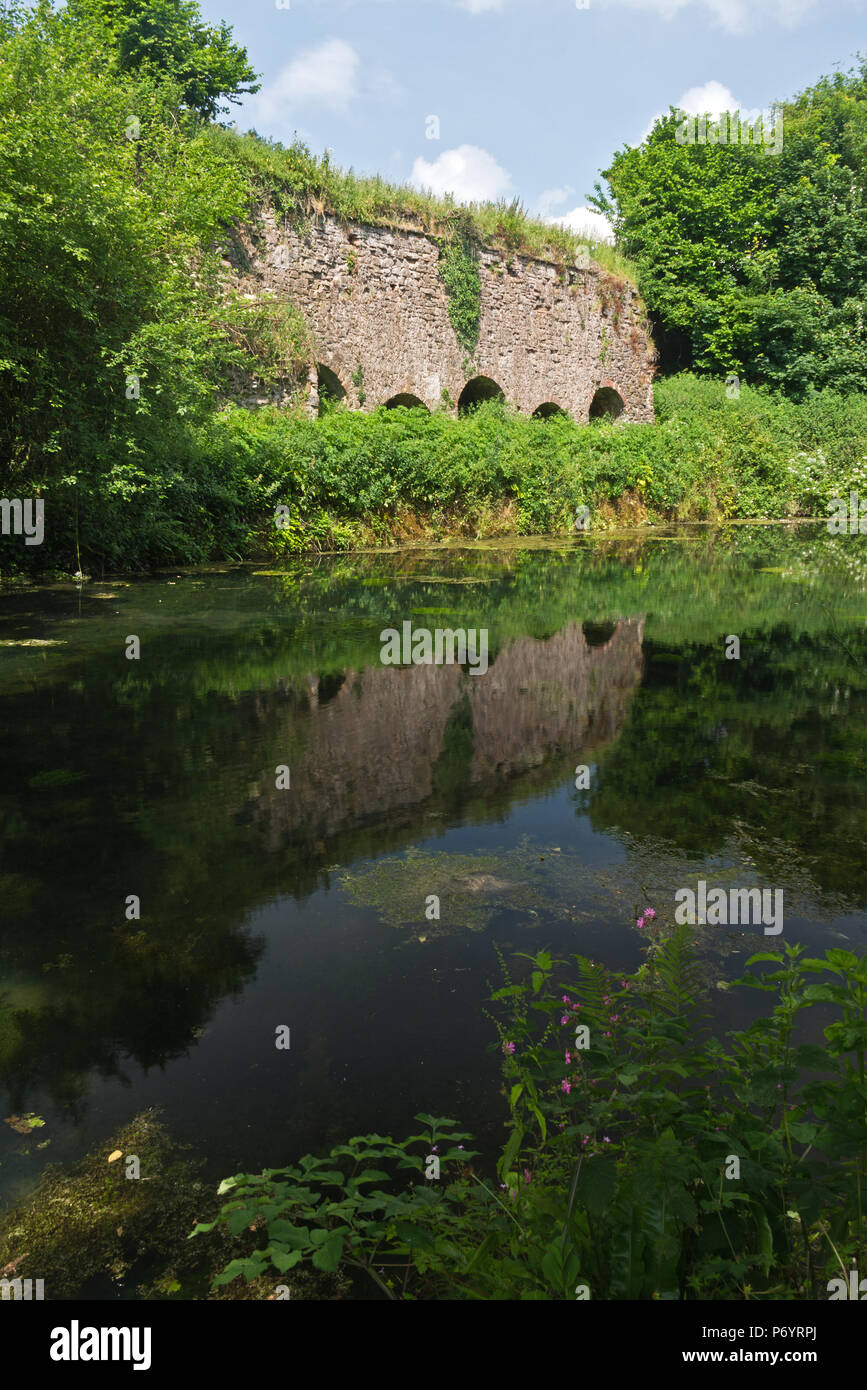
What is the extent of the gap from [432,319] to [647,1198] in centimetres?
2429

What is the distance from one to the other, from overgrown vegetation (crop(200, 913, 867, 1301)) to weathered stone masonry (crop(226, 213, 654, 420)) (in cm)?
1995

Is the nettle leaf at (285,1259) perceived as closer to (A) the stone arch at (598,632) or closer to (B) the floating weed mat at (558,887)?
(B) the floating weed mat at (558,887)

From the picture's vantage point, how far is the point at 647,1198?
161cm

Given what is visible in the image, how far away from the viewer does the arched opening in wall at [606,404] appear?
98.8 ft

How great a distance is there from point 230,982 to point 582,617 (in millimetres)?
8349

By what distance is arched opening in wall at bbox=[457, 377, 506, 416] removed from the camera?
84.4 ft

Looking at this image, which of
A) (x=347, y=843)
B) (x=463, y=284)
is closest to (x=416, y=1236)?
(x=347, y=843)

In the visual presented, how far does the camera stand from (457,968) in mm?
3240

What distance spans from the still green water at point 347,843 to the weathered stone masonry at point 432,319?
13.5m

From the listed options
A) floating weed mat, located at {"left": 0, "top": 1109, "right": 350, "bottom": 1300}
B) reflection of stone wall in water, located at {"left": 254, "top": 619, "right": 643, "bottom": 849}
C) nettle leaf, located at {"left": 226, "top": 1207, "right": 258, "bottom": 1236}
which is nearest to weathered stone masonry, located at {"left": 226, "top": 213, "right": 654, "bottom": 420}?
reflection of stone wall in water, located at {"left": 254, "top": 619, "right": 643, "bottom": 849}

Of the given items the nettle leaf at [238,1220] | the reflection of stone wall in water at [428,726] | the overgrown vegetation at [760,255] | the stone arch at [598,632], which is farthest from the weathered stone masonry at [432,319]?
the nettle leaf at [238,1220]

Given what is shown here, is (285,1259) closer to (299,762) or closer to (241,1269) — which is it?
(241,1269)

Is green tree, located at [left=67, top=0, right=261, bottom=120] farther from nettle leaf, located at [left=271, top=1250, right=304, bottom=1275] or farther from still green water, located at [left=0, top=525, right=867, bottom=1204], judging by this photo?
nettle leaf, located at [left=271, top=1250, right=304, bottom=1275]
